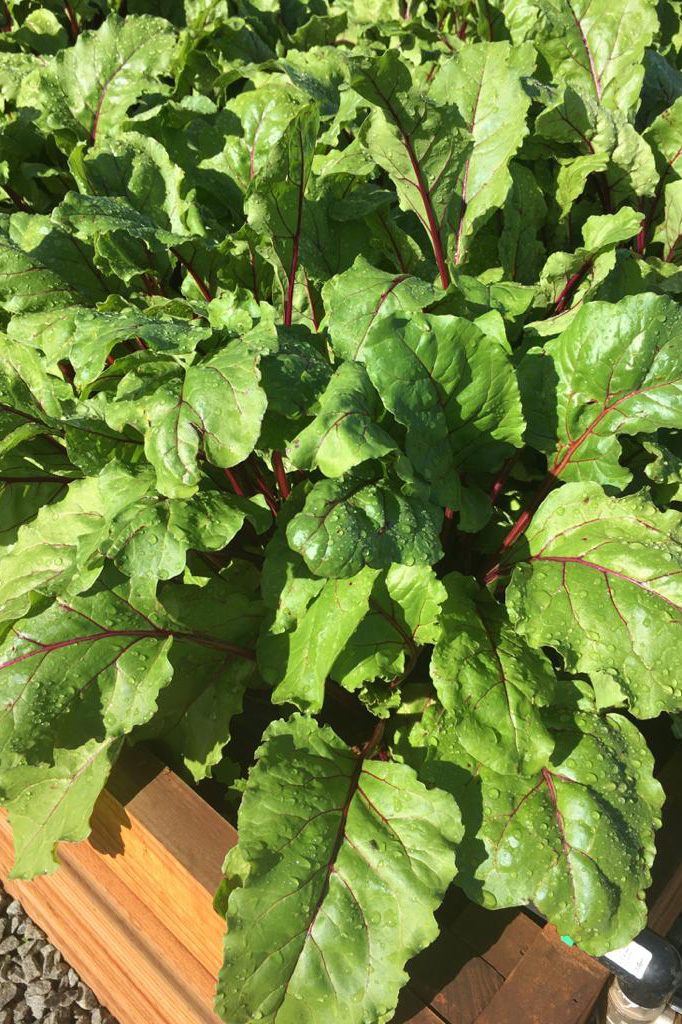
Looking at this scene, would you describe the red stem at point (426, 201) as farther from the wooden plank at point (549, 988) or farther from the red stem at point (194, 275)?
the wooden plank at point (549, 988)

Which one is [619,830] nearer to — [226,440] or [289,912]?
[289,912]

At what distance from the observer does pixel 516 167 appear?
6.35 ft

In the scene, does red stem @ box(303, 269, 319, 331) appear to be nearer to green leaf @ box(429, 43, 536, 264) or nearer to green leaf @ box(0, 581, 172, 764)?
green leaf @ box(429, 43, 536, 264)

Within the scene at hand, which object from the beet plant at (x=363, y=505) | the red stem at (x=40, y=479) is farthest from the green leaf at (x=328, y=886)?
the red stem at (x=40, y=479)

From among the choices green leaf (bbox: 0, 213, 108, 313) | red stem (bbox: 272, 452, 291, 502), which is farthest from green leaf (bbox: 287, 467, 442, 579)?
green leaf (bbox: 0, 213, 108, 313)

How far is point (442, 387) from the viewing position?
1512mm

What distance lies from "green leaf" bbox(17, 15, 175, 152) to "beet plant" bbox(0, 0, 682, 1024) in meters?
0.19

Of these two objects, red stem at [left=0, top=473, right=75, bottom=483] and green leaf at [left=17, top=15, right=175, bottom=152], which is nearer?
red stem at [left=0, top=473, right=75, bottom=483]

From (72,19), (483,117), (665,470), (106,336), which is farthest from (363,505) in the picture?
(72,19)

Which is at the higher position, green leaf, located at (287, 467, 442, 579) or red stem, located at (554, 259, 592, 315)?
red stem, located at (554, 259, 592, 315)

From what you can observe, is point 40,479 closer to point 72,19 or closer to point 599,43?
point 599,43

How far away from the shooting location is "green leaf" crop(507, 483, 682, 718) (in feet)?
4.56

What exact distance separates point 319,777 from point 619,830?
1.83 ft

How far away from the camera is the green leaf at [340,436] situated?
1.26 metres
